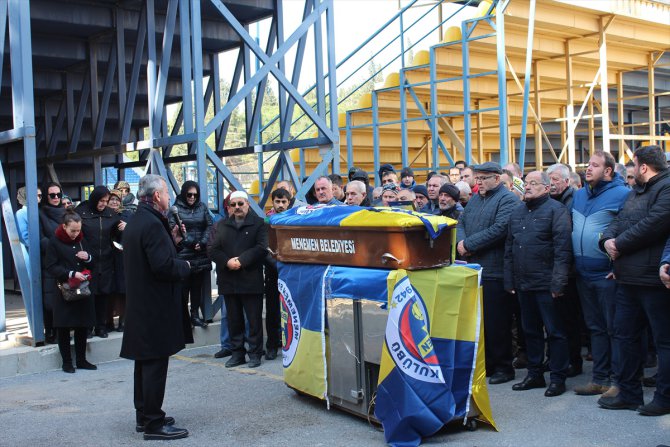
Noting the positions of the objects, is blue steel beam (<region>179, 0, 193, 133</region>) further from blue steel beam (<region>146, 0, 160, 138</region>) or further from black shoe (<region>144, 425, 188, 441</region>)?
black shoe (<region>144, 425, 188, 441</region>)

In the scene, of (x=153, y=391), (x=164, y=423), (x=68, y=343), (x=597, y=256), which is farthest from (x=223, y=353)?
(x=597, y=256)

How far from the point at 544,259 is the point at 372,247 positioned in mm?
1783

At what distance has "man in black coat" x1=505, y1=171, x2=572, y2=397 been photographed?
666 cm


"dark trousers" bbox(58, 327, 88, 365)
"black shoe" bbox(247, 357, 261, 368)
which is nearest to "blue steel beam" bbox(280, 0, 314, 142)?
"black shoe" bbox(247, 357, 261, 368)

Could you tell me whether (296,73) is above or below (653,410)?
above

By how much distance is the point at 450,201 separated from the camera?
25.6ft

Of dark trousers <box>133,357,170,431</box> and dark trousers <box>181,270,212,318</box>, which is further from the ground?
dark trousers <box>181,270,212,318</box>

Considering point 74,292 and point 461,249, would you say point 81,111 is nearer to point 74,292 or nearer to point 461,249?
point 74,292

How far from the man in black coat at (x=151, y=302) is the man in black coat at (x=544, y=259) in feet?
9.48

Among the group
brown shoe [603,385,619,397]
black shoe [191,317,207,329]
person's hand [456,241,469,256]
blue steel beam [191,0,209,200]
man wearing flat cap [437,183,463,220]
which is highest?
blue steel beam [191,0,209,200]

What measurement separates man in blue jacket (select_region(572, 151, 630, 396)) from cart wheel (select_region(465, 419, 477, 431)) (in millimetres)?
1378

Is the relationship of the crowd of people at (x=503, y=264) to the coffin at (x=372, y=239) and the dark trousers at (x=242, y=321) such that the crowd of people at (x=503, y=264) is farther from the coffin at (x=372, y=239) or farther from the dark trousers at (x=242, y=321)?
the coffin at (x=372, y=239)

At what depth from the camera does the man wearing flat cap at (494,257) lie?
7.17 metres

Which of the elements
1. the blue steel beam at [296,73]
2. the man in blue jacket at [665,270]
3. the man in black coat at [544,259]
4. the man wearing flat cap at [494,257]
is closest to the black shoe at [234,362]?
the man wearing flat cap at [494,257]
